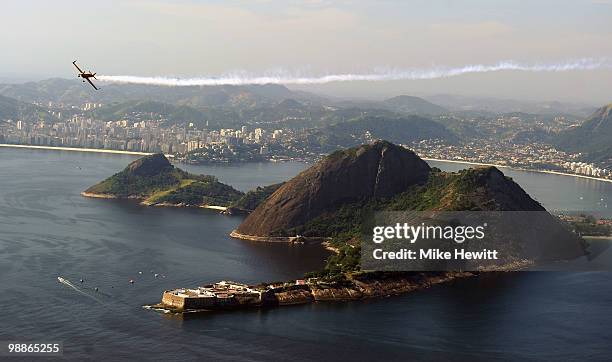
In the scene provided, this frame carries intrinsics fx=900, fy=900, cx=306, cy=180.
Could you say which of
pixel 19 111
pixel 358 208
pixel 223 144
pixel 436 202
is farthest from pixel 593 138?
pixel 436 202

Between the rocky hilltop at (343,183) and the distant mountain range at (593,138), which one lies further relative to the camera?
the distant mountain range at (593,138)

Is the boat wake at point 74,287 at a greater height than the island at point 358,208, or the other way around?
the island at point 358,208

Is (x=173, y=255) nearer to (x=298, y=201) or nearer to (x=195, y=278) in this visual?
(x=195, y=278)

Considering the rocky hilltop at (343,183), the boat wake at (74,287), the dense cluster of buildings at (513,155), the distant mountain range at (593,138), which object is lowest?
the boat wake at (74,287)

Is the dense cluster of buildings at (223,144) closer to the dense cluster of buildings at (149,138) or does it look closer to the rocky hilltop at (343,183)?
the dense cluster of buildings at (149,138)

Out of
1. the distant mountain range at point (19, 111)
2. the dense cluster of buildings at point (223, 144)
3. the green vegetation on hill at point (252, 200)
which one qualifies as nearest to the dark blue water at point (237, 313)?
the green vegetation on hill at point (252, 200)

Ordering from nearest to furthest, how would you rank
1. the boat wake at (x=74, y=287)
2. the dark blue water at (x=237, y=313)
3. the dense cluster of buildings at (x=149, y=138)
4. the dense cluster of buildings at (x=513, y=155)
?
the dark blue water at (x=237, y=313)
the boat wake at (x=74, y=287)
the dense cluster of buildings at (x=513, y=155)
the dense cluster of buildings at (x=149, y=138)
